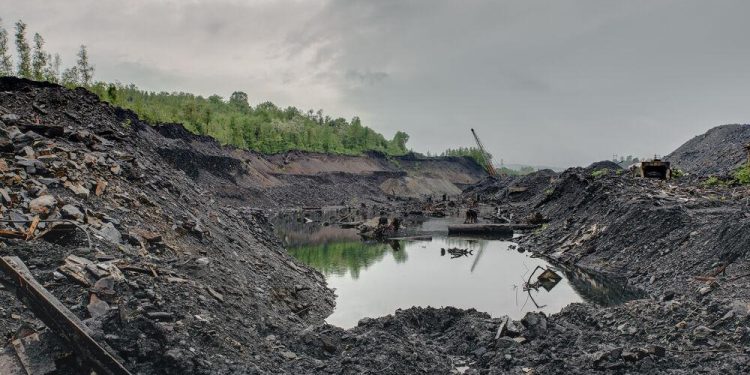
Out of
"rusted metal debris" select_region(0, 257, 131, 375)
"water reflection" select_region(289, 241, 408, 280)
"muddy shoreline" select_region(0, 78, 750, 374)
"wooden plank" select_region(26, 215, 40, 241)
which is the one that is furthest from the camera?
"water reflection" select_region(289, 241, 408, 280)

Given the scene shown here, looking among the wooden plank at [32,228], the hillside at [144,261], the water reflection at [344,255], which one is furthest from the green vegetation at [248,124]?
the wooden plank at [32,228]

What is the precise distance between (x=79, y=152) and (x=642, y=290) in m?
20.2

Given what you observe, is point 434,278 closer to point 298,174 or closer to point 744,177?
Answer: point 744,177

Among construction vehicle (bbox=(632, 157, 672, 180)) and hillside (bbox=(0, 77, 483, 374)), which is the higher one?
construction vehicle (bbox=(632, 157, 672, 180))

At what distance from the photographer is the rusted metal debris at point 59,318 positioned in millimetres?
7004

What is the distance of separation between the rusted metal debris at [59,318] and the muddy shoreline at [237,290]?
0.42 feet

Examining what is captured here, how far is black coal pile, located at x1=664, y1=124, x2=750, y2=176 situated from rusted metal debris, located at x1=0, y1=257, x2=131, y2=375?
43636 mm

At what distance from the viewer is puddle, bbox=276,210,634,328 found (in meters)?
19.2

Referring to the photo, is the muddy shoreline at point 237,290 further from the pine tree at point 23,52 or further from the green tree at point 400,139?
the green tree at point 400,139

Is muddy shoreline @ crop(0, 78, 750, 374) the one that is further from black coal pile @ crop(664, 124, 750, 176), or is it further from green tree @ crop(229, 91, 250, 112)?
green tree @ crop(229, 91, 250, 112)

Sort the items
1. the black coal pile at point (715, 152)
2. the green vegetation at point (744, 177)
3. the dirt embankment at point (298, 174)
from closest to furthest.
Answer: the green vegetation at point (744, 177) < the black coal pile at point (715, 152) < the dirt embankment at point (298, 174)

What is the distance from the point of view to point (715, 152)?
56031mm

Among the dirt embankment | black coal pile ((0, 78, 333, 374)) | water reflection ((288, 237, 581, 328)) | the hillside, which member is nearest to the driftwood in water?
water reflection ((288, 237, 581, 328))

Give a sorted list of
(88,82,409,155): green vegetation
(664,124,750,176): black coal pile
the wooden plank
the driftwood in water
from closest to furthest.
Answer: the wooden plank → the driftwood in water → (664,124,750,176): black coal pile → (88,82,409,155): green vegetation
